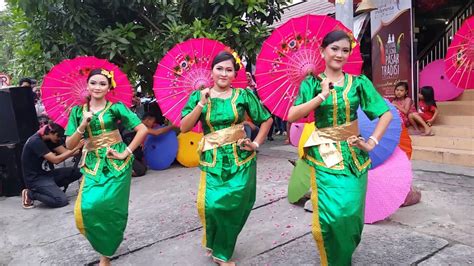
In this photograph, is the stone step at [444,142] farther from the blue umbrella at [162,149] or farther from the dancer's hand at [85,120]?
the dancer's hand at [85,120]

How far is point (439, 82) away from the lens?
287 inches

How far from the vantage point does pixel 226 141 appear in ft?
10.1

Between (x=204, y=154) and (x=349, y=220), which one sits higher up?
(x=204, y=154)

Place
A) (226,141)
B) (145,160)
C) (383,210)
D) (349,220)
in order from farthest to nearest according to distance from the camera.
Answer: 1. (145,160)
2. (383,210)
3. (226,141)
4. (349,220)

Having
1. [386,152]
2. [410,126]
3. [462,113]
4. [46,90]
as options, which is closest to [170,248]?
[46,90]

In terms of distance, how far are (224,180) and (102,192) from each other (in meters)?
0.93

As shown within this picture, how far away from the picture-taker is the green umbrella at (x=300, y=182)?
419 cm

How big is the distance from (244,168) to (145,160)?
4.44 metres

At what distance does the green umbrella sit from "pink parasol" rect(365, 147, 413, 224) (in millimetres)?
635

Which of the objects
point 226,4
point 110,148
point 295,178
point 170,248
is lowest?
point 170,248

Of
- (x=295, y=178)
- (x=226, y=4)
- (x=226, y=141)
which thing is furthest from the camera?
(x=226, y=4)

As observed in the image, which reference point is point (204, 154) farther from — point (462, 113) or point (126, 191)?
point (462, 113)

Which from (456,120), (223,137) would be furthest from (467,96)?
(223,137)

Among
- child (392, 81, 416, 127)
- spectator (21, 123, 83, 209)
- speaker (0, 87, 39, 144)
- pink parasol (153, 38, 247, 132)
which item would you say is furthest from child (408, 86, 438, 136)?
speaker (0, 87, 39, 144)
